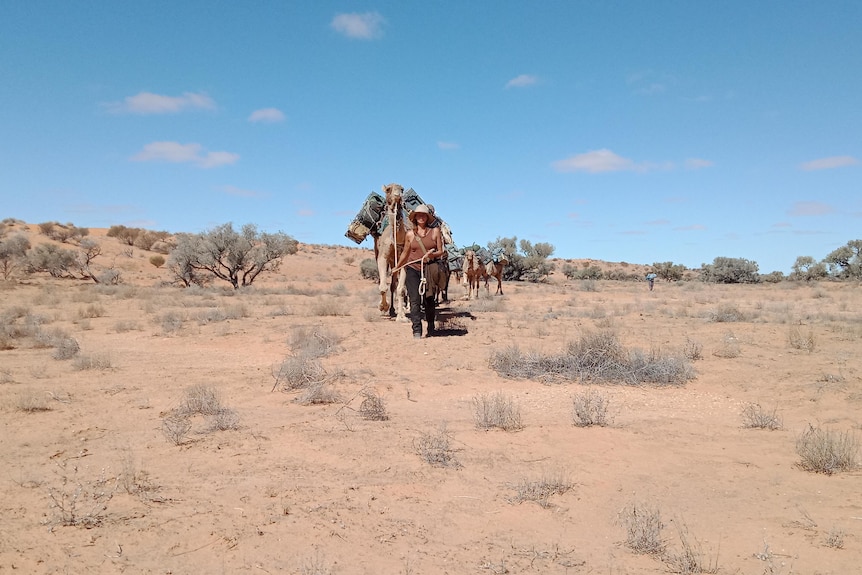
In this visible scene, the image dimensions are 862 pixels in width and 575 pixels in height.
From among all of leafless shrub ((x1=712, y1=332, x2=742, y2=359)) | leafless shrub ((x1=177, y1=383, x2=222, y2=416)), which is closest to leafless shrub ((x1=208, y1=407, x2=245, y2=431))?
leafless shrub ((x1=177, y1=383, x2=222, y2=416))

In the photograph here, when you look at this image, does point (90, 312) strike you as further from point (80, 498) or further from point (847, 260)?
point (847, 260)

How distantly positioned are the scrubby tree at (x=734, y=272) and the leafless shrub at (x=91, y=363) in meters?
47.2

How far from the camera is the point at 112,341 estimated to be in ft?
40.0

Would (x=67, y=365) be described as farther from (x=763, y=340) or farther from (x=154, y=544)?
(x=763, y=340)

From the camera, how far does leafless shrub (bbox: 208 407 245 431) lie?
5738 mm

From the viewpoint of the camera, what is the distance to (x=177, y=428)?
550cm

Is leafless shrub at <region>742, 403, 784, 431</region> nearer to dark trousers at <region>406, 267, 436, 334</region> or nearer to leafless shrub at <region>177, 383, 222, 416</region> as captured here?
leafless shrub at <region>177, 383, 222, 416</region>

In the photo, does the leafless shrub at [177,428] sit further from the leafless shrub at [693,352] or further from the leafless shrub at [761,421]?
the leafless shrub at [693,352]

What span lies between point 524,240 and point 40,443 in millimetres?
→ 45529

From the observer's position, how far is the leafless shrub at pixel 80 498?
11.7 ft

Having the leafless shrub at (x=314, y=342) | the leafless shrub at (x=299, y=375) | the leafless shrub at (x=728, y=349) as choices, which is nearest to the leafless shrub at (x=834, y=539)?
the leafless shrub at (x=299, y=375)

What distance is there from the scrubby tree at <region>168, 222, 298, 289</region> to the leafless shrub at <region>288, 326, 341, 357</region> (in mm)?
19302

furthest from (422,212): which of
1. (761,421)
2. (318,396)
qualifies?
(761,421)

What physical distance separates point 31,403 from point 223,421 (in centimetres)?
252
